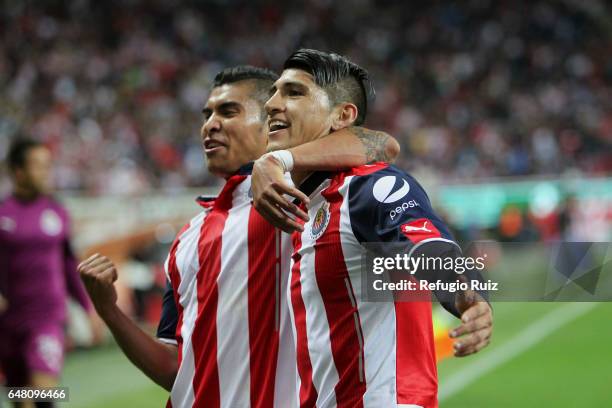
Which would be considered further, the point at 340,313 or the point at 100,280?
the point at 100,280

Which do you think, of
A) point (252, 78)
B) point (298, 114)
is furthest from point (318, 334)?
point (252, 78)

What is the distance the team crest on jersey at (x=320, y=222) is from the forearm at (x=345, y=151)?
0.38ft

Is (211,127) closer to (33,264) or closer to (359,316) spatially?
A: (359,316)

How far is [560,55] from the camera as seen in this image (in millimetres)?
22078

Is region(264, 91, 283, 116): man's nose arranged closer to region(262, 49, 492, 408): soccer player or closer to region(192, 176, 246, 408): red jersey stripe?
region(262, 49, 492, 408): soccer player

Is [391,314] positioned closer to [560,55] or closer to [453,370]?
[453,370]

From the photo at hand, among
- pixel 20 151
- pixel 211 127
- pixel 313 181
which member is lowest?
pixel 313 181

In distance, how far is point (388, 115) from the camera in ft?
70.8

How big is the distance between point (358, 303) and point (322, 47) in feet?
72.5

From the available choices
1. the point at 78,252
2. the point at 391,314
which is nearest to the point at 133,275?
the point at 78,252

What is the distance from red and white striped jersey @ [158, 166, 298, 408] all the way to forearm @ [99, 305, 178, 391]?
2.5 inches

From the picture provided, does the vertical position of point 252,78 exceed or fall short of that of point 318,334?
it exceeds it

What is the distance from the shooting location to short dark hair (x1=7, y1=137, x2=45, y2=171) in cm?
599

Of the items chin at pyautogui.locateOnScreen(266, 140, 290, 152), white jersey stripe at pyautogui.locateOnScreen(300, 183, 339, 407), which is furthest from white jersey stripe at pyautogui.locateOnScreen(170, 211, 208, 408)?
white jersey stripe at pyautogui.locateOnScreen(300, 183, 339, 407)
